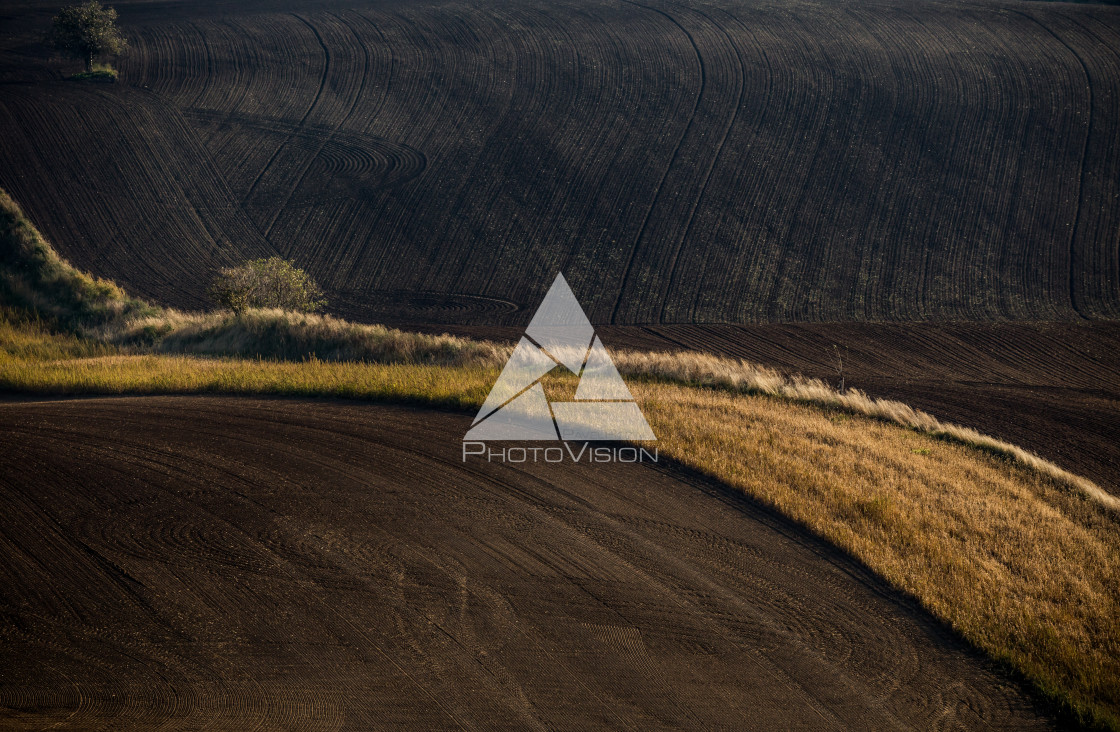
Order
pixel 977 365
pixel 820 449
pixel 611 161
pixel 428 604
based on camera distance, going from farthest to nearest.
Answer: pixel 611 161 < pixel 977 365 < pixel 820 449 < pixel 428 604

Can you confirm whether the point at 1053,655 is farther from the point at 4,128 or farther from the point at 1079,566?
the point at 4,128

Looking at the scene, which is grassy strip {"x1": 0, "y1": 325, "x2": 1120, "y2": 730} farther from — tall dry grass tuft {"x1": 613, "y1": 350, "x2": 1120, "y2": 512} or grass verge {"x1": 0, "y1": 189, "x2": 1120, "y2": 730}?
tall dry grass tuft {"x1": 613, "y1": 350, "x2": 1120, "y2": 512}

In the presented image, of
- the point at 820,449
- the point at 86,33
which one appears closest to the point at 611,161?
the point at 820,449

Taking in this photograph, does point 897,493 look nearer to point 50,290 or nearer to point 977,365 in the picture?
point 977,365

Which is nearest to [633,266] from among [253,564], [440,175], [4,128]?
[440,175]

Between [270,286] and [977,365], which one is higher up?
[270,286]

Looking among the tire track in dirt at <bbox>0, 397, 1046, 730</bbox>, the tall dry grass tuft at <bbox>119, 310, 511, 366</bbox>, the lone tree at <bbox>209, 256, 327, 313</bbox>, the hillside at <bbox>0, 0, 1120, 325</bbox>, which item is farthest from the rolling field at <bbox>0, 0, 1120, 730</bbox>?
the lone tree at <bbox>209, 256, 327, 313</bbox>

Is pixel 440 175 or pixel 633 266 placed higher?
pixel 440 175

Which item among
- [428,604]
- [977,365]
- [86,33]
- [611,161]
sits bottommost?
[428,604]
